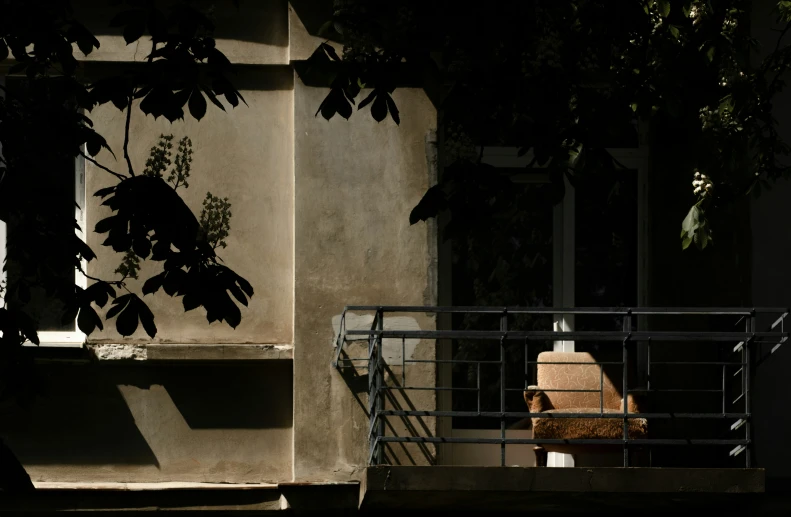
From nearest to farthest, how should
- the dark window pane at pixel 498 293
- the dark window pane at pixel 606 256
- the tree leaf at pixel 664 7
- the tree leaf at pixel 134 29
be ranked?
the tree leaf at pixel 134 29, the tree leaf at pixel 664 7, the dark window pane at pixel 498 293, the dark window pane at pixel 606 256

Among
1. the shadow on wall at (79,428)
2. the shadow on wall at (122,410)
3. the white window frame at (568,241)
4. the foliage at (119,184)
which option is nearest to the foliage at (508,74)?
the foliage at (119,184)

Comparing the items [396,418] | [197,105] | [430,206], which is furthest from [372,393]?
[197,105]

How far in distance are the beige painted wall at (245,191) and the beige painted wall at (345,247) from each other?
0.20 m

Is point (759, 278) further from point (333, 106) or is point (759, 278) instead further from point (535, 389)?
point (333, 106)

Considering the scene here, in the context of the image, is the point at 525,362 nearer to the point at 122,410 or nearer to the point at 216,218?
the point at 216,218

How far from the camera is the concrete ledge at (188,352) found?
8047mm

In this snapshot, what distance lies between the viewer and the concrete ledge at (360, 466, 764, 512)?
7.43m

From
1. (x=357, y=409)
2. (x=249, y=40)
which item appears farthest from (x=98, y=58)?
(x=357, y=409)

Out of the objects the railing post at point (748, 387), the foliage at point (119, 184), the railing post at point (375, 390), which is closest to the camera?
the foliage at point (119, 184)

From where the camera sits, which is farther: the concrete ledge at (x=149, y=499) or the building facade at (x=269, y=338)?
the building facade at (x=269, y=338)

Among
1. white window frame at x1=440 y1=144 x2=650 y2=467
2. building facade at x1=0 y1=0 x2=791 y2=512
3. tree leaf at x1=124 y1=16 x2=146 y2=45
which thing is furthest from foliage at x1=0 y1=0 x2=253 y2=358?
white window frame at x1=440 y1=144 x2=650 y2=467

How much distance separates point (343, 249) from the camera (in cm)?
809

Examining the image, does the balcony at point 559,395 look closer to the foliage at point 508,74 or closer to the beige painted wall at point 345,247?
the beige painted wall at point 345,247

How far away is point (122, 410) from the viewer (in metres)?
8.19
